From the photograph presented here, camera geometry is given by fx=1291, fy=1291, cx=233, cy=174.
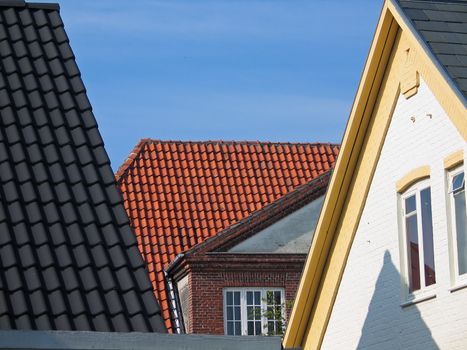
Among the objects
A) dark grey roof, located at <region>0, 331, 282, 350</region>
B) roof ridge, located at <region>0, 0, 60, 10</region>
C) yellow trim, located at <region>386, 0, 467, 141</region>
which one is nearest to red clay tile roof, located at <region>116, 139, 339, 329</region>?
yellow trim, located at <region>386, 0, 467, 141</region>

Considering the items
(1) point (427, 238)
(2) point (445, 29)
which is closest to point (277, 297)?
(1) point (427, 238)

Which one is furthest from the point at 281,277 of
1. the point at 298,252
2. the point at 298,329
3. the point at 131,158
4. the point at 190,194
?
the point at 298,329

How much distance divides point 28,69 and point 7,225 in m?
2.52

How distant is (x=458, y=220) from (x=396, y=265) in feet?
5.91

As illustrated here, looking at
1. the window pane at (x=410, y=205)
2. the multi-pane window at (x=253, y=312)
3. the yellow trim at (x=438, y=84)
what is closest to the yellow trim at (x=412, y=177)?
the window pane at (x=410, y=205)

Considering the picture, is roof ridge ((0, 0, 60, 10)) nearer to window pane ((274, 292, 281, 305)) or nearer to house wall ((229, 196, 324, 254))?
window pane ((274, 292, 281, 305))

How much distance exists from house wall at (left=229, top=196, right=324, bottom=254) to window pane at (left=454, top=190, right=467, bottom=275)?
52.1 ft

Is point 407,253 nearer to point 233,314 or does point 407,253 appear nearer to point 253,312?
point 253,312

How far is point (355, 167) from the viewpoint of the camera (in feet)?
70.4

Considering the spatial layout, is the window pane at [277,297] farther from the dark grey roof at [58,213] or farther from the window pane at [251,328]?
the dark grey roof at [58,213]

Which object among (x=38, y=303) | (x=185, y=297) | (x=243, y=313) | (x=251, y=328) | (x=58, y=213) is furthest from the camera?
(x=185, y=297)

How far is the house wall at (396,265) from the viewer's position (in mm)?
18078

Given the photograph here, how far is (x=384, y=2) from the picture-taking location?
784 inches

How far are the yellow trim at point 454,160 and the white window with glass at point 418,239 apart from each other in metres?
0.69
